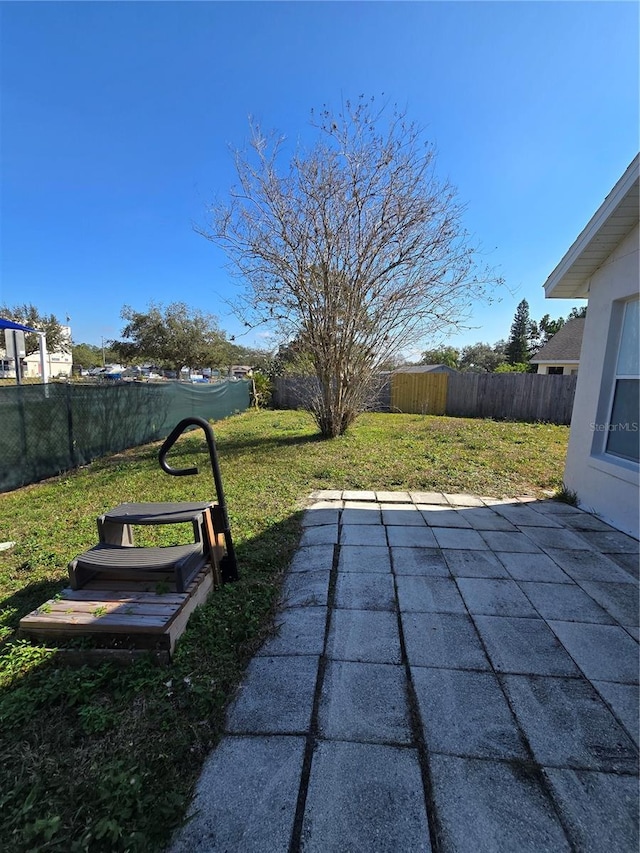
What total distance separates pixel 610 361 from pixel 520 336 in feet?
140

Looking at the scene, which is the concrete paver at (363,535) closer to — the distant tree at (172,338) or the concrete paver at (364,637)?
the concrete paver at (364,637)

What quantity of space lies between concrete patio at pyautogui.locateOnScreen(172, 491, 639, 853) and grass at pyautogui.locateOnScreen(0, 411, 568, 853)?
142 mm

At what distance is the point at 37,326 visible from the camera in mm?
25266

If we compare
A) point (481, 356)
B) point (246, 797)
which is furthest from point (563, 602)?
point (481, 356)

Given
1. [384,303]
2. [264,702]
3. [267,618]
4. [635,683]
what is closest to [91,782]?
[264,702]

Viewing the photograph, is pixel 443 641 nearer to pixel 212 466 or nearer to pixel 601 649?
pixel 601 649

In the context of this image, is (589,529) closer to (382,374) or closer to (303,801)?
(303,801)

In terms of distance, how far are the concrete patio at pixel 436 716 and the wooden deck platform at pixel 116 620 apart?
0.46 metres

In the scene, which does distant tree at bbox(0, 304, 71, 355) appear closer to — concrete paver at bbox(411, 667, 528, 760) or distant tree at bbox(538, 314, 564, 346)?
concrete paver at bbox(411, 667, 528, 760)

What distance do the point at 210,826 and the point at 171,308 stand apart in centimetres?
2826

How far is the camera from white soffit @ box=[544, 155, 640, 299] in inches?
124

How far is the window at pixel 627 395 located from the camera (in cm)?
350

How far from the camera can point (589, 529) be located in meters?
3.52

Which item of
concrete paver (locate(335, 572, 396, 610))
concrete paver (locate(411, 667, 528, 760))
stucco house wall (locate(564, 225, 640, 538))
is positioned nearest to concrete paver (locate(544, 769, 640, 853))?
concrete paver (locate(411, 667, 528, 760))
